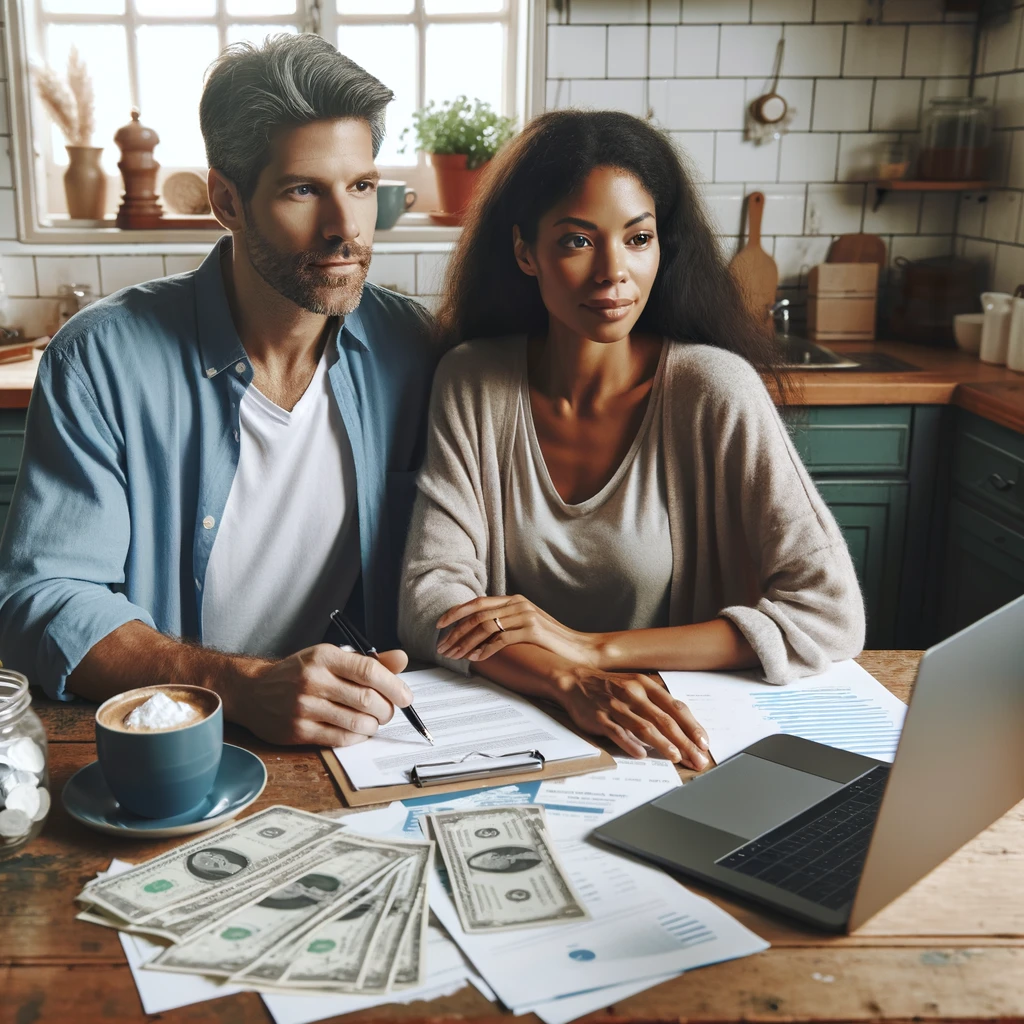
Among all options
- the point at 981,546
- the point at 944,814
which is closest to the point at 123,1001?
Answer: the point at 944,814

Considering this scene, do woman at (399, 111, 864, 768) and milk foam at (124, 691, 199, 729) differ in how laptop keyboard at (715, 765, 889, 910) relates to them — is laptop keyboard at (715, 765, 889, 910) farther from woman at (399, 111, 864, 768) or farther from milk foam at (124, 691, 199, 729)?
milk foam at (124, 691, 199, 729)

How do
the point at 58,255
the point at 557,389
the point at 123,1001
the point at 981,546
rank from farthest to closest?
1. the point at 58,255
2. the point at 981,546
3. the point at 557,389
4. the point at 123,1001

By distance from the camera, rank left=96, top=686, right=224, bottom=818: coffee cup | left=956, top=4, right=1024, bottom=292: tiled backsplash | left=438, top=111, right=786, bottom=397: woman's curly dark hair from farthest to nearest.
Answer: left=956, top=4, right=1024, bottom=292: tiled backsplash → left=438, top=111, right=786, bottom=397: woman's curly dark hair → left=96, top=686, right=224, bottom=818: coffee cup

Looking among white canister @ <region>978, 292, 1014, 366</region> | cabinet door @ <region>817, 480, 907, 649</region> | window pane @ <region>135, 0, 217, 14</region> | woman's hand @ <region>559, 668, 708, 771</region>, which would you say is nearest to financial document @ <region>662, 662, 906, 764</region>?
woman's hand @ <region>559, 668, 708, 771</region>

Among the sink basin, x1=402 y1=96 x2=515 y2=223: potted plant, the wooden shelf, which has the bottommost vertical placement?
the sink basin

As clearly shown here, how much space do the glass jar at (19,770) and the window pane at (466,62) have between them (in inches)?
121

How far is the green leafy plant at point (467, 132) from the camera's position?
11.3 ft

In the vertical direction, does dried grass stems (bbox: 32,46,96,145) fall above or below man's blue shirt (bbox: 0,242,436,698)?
above

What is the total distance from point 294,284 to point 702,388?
2.06ft

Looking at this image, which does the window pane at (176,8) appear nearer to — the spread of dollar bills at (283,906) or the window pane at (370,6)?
the window pane at (370,6)

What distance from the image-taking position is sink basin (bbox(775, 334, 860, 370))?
121 inches

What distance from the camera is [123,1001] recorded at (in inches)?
30.8

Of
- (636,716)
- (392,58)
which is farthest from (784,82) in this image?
(636,716)

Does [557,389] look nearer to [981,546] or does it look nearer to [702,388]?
[702,388]
